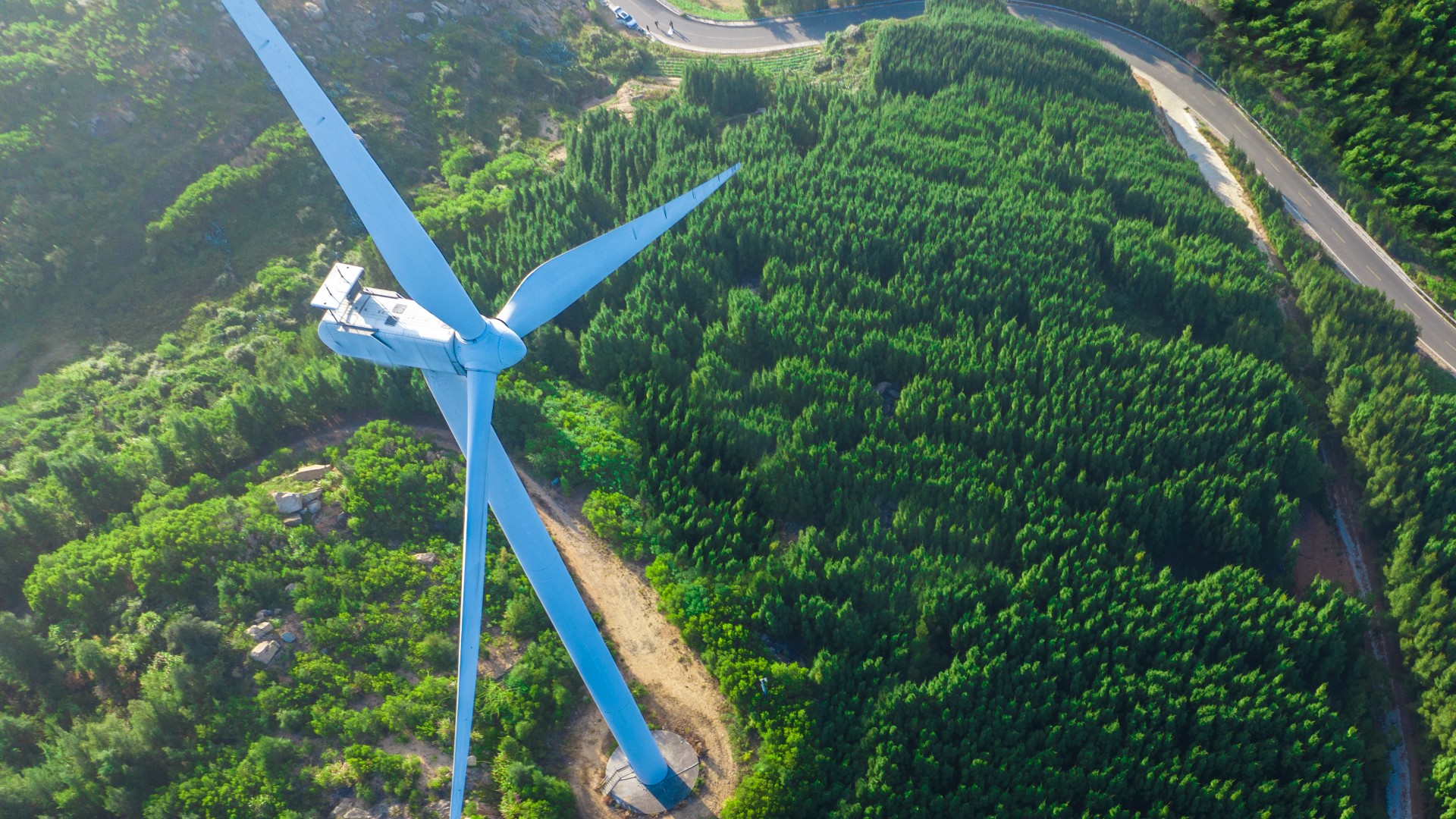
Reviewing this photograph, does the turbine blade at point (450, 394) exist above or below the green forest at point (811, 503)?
above

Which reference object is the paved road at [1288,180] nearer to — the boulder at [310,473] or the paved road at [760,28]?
the paved road at [760,28]

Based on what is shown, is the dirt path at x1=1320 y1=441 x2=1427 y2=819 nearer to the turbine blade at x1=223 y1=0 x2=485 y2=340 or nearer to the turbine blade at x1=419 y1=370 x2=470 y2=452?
the turbine blade at x1=419 y1=370 x2=470 y2=452

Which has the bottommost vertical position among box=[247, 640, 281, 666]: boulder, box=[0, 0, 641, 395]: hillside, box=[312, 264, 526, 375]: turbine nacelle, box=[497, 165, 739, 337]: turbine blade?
box=[247, 640, 281, 666]: boulder

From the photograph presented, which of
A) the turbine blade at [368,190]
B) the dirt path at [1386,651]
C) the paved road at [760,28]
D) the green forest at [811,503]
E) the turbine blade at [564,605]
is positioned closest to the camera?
the turbine blade at [368,190]

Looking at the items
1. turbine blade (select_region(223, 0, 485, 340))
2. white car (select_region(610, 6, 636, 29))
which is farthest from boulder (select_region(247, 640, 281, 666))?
white car (select_region(610, 6, 636, 29))

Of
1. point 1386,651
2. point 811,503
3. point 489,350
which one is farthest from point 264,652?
point 1386,651

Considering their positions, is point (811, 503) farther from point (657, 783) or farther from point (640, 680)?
point (657, 783)

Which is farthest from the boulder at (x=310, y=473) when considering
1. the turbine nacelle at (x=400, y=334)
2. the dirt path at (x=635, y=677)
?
the turbine nacelle at (x=400, y=334)
